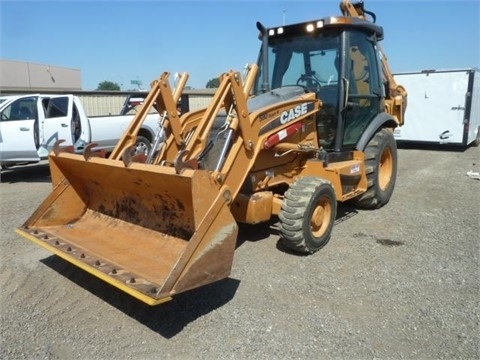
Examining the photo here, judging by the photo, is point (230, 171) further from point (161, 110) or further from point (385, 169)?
point (385, 169)

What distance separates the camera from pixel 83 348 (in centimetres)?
315

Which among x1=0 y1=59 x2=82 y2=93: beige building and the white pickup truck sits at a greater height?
x1=0 y1=59 x2=82 y2=93: beige building

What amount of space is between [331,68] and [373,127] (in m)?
1.24

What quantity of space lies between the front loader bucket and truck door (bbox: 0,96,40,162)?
5386 mm

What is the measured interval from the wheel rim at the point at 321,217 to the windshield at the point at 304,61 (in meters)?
1.57

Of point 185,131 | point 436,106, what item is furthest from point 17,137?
point 436,106

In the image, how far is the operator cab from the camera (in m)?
5.41

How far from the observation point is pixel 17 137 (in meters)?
9.36

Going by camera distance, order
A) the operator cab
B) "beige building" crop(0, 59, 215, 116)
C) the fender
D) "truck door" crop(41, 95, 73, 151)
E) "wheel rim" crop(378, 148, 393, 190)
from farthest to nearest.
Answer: "beige building" crop(0, 59, 215, 116)
"truck door" crop(41, 95, 73, 151)
"wheel rim" crop(378, 148, 393, 190)
the fender
the operator cab

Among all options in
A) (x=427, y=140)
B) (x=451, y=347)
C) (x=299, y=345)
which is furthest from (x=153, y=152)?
(x=427, y=140)

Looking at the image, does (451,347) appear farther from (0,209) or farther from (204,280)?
(0,209)

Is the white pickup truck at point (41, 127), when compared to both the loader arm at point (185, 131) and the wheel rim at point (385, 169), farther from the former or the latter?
the wheel rim at point (385, 169)

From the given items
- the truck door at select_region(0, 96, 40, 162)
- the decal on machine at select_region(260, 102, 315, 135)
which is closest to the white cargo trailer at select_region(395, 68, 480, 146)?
the decal on machine at select_region(260, 102, 315, 135)

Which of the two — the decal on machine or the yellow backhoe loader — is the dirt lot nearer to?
the yellow backhoe loader
